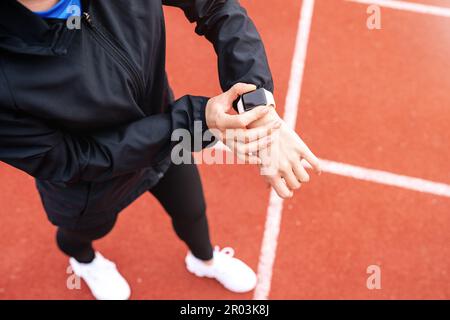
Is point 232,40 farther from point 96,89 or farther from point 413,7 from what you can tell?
point 413,7

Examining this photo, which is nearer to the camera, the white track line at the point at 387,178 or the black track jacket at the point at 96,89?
the black track jacket at the point at 96,89

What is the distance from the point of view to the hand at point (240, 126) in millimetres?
1368

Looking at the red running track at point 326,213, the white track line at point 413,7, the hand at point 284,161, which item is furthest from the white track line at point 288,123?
the hand at point 284,161

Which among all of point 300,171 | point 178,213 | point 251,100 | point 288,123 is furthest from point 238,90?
point 288,123

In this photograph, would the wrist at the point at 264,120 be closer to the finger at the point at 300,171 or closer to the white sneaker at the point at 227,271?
the finger at the point at 300,171

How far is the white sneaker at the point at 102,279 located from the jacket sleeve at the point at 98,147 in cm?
131

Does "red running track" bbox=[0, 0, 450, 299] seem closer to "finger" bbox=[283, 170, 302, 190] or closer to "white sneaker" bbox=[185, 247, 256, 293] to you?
"white sneaker" bbox=[185, 247, 256, 293]

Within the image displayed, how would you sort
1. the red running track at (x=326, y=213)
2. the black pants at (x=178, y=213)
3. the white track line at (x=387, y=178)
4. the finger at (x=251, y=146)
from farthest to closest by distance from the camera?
1. the white track line at (x=387, y=178)
2. the red running track at (x=326, y=213)
3. the black pants at (x=178, y=213)
4. the finger at (x=251, y=146)

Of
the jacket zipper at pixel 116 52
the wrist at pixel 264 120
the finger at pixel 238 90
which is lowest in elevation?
the wrist at pixel 264 120

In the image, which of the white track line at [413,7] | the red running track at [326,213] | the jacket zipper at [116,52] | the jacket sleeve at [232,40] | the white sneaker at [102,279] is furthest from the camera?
the white track line at [413,7]

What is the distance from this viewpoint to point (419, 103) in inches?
139

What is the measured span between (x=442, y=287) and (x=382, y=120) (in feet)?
4.39

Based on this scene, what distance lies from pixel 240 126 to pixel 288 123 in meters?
2.17

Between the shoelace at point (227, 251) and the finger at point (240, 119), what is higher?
the finger at point (240, 119)
